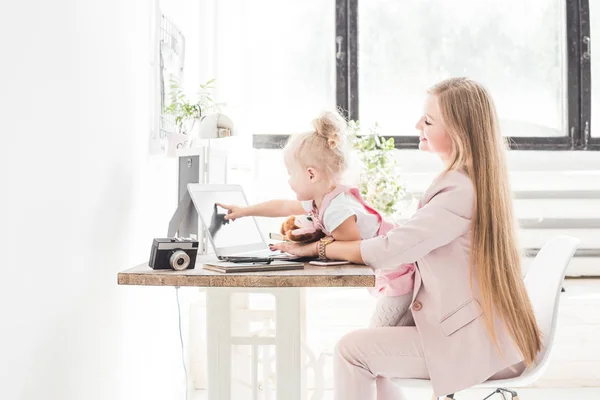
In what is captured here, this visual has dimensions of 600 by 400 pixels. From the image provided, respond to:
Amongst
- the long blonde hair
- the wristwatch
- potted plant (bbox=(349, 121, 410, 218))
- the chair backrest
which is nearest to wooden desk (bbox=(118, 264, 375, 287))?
the wristwatch

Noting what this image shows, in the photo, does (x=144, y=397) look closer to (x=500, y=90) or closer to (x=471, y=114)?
(x=471, y=114)

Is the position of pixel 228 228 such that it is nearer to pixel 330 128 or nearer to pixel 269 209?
pixel 269 209

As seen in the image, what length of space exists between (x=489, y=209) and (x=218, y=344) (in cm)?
77

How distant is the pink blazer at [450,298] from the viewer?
61.6 inches

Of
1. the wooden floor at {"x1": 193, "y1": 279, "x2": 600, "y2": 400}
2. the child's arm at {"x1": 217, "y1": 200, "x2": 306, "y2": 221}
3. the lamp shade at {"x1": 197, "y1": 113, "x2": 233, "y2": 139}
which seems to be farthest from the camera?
the wooden floor at {"x1": 193, "y1": 279, "x2": 600, "y2": 400}

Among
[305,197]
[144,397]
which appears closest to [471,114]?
[305,197]

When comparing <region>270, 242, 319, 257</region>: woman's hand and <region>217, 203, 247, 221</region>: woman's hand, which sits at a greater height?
<region>217, 203, 247, 221</region>: woman's hand

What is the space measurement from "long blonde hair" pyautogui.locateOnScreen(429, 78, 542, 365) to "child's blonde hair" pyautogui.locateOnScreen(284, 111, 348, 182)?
0.98ft

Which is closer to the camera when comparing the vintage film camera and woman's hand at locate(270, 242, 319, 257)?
the vintage film camera

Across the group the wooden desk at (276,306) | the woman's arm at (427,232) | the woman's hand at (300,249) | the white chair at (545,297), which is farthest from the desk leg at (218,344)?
the white chair at (545,297)

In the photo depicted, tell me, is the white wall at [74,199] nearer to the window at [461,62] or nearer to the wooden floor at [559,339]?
the wooden floor at [559,339]

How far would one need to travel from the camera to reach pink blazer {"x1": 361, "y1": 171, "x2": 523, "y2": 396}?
61.6 inches

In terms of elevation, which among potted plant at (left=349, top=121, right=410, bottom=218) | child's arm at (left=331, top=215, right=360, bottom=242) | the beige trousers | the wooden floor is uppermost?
potted plant at (left=349, top=121, right=410, bottom=218)

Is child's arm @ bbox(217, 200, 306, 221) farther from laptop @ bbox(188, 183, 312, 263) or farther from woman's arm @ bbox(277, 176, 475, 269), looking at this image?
woman's arm @ bbox(277, 176, 475, 269)
